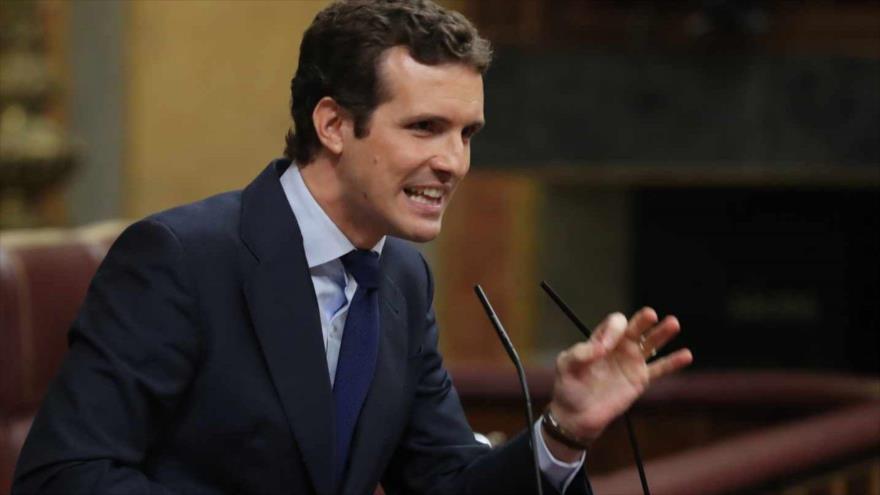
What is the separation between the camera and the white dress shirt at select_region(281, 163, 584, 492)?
1840mm

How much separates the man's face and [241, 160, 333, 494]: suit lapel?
0.34 feet

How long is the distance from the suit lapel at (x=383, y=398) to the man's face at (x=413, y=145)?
0.48 feet

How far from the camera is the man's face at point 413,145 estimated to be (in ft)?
5.82

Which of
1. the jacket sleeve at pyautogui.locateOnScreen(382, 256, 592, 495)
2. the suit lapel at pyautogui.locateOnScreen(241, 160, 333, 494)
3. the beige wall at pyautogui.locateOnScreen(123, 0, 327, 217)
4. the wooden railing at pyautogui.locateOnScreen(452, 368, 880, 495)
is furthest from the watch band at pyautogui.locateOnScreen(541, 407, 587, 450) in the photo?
the beige wall at pyautogui.locateOnScreen(123, 0, 327, 217)

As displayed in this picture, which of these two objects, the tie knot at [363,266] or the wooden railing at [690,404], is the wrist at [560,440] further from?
the wooden railing at [690,404]

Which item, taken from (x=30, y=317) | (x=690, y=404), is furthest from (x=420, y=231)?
(x=690, y=404)

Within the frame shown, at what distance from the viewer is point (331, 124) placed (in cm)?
182

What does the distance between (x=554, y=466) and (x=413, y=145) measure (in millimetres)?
384

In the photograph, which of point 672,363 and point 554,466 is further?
point 554,466

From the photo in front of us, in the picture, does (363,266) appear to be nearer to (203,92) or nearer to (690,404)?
(690,404)

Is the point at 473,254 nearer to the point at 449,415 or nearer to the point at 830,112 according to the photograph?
the point at 830,112

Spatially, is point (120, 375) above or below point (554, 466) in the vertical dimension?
above

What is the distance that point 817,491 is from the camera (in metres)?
3.19

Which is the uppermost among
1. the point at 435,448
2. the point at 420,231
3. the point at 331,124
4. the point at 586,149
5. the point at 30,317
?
the point at 331,124
